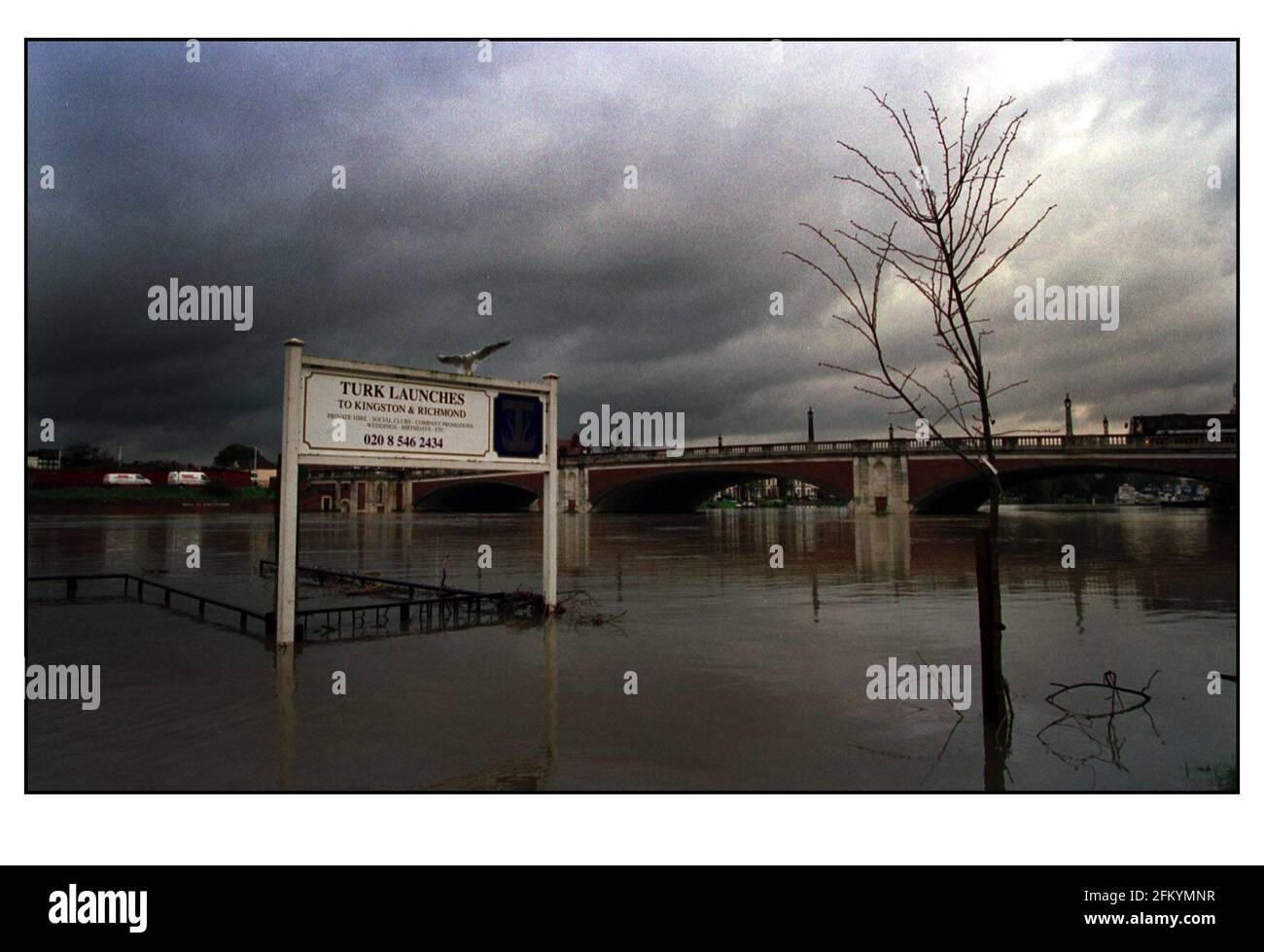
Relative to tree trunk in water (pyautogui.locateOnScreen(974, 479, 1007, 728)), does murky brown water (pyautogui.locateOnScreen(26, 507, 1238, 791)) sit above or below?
below

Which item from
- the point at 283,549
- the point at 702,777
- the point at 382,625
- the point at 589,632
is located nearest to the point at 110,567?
the point at 382,625

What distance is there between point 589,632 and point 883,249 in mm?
6676

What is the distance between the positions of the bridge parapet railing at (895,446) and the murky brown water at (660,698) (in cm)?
2998

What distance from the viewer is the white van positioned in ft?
284

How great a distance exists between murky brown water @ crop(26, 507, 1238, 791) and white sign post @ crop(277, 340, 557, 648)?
1.92 m

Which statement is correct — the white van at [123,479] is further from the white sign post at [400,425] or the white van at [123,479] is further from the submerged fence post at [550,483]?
the white sign post at [400,425]

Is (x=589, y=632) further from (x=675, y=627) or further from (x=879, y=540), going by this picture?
(x=879, y=540)

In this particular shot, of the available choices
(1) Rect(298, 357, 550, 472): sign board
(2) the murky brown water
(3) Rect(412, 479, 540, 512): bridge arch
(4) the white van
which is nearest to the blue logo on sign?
(1) Rect(298, 357, 550, 472): sign board

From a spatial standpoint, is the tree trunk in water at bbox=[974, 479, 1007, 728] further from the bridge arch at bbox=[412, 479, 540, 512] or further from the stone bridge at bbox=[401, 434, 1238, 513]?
the bridge arch at bbox=[412, 479, 540, 512]

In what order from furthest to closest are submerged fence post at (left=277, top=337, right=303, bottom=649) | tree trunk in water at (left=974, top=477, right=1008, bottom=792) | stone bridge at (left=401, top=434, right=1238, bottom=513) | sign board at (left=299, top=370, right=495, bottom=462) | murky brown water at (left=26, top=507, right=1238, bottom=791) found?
stone bridge at (left=401, top=434, right=1238, bottom=513) → sign board at (left=299, top=370, right=495, bottom=462) → submerged fence post at (left=277, top=337, right=303, bottom=649) → tree trunk in water at (left=974, top=477, right=1008, bottom=792) → murky brown water at (left=26, top=507, right=1238, bottom=791)

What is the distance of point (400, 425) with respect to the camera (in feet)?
36.8

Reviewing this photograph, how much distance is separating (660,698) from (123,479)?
98.9 m

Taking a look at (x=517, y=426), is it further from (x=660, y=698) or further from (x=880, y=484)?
(x=880, y=484)

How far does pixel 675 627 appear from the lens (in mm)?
11789
